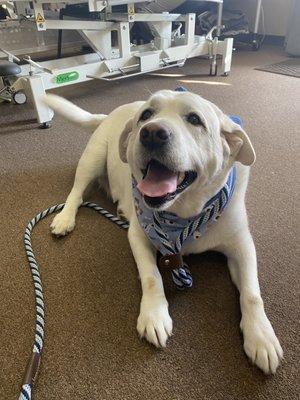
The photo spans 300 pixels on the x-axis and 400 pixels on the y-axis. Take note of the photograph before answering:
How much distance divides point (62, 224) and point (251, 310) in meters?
0.77

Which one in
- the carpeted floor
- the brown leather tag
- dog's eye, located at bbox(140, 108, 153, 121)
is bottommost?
the carpeted floor

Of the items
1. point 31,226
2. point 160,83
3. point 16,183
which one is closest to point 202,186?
point 31,226

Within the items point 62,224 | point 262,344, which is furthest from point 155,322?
point 62,224

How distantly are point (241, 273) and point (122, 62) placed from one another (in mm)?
2262

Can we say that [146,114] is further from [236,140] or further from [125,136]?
[236,140]

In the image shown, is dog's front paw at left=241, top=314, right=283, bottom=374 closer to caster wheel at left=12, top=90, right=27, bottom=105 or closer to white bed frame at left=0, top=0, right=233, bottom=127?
white bed frame at left=0, top=0, right=233, bottom=127

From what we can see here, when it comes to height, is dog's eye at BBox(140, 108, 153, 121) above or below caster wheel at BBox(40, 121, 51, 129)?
above

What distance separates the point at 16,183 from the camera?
171cm

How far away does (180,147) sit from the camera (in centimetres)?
87

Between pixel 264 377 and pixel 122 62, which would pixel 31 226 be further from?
pixel 122 62

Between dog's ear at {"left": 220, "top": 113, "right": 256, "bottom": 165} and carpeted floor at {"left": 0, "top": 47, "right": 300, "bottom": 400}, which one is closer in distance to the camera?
carpeted floor at {"left": 0, "top": 47, "right": 300, "bottom": 400}

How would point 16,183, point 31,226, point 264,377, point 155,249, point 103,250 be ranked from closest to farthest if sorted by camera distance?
point 264,377
point 155,249
point 103,250
point 31,226
point 16,183

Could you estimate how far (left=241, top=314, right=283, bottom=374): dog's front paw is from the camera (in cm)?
84

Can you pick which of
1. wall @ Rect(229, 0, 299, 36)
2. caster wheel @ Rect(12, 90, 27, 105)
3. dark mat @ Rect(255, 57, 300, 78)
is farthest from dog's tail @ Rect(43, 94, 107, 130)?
wall @ Rect(229, 0, 299, 36)
